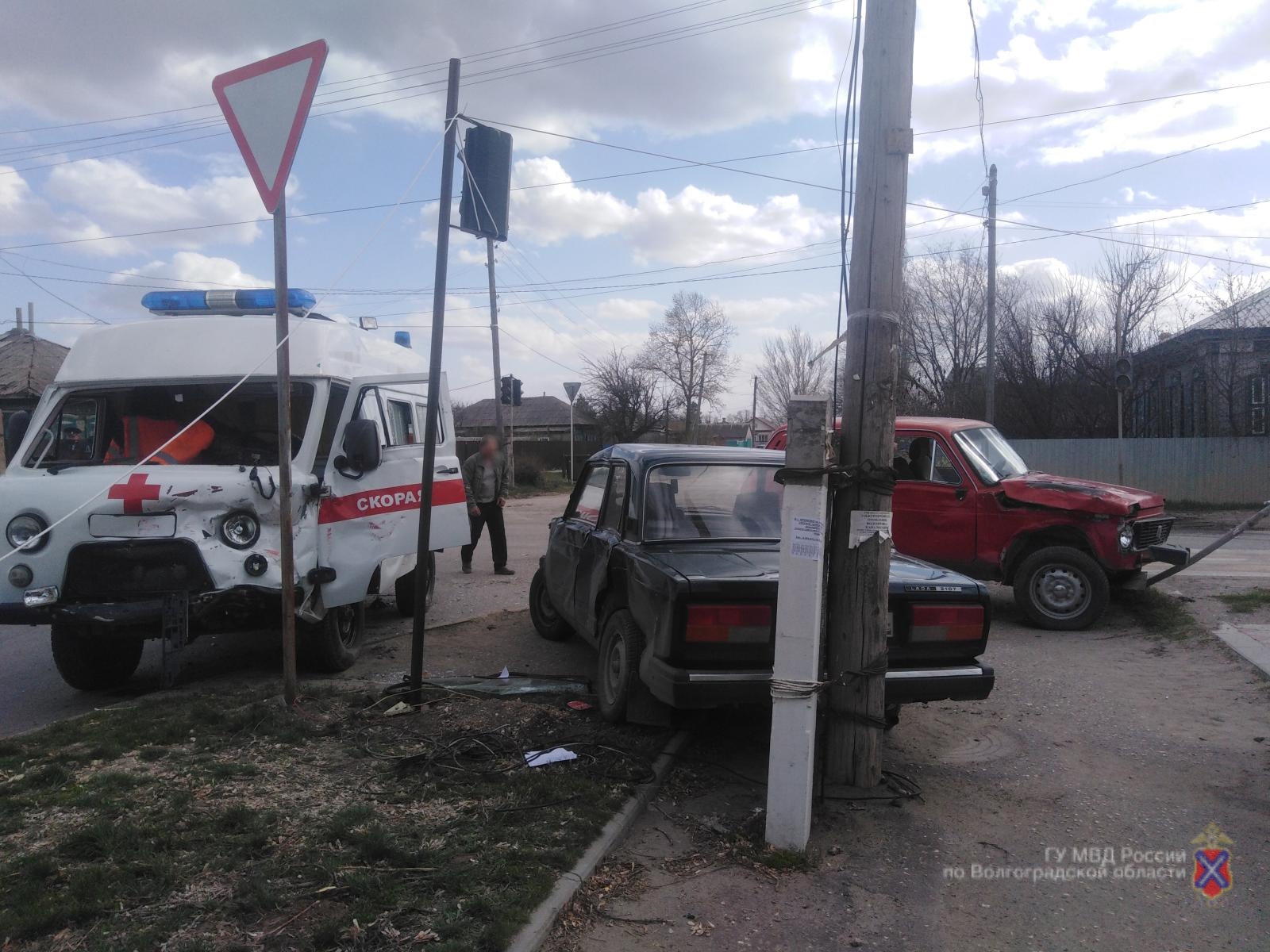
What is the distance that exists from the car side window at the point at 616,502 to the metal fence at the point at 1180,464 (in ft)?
62.7

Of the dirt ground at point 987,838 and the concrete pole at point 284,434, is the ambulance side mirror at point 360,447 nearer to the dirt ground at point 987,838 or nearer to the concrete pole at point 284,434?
the concrete pole at point 284,434

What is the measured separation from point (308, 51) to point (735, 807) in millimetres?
4331

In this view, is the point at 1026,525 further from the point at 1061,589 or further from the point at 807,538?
the point at 807,538

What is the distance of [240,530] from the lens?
5.61m

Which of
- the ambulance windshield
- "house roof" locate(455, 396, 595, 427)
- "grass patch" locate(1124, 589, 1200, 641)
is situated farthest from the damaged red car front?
"house roof" locate(455, 396, 595, 427)

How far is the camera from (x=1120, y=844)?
3812 millimetres

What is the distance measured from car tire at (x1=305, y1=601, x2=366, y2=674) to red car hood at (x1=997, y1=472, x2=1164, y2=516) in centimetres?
583

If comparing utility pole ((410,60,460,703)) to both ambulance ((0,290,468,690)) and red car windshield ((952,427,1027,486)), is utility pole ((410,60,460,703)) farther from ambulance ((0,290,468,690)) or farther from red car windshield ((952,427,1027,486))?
red car windshield ((952,427,1027,486))

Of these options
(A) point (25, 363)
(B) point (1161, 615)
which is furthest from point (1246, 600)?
(A) point (25, 363)

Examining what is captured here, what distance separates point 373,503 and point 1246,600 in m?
A: 7.90

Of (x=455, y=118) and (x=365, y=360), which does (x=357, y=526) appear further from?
(x=455, y=118)

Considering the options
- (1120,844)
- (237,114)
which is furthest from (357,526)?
(1120,844)

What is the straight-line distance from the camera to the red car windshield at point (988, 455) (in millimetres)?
8672

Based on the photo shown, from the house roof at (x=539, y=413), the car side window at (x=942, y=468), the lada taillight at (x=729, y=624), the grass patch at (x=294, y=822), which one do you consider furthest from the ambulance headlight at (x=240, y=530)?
the house roof at (x=539, y=413)
